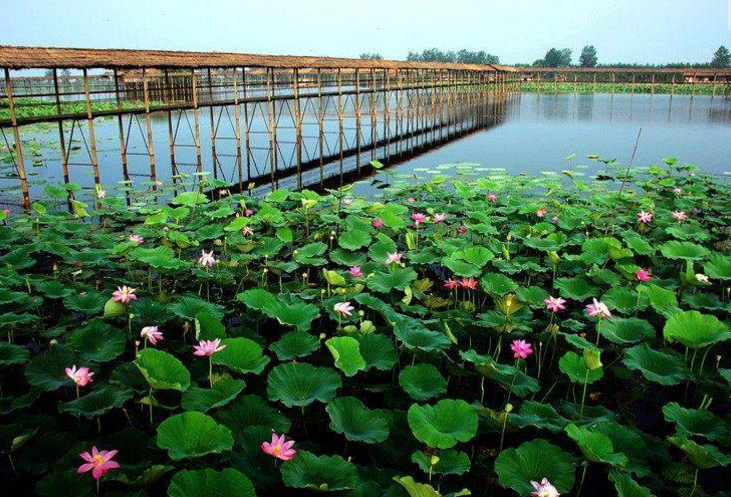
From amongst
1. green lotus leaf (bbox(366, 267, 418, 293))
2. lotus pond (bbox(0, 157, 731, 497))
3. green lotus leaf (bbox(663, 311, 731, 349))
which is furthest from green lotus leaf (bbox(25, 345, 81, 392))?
green lotus leaf (bbox(663, 311, 731, 349))

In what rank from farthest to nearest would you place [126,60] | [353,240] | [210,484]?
[126,60] < [353,240] < [210,484]

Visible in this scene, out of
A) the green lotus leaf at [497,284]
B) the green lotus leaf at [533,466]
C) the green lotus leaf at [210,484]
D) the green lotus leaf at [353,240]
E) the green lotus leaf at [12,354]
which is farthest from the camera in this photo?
the green lotus leaf at [353,240]

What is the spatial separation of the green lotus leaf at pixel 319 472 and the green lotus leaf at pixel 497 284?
176 centimetres

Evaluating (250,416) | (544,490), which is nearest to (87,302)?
(250,416)

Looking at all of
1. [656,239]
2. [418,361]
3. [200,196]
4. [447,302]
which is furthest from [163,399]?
[656,239]

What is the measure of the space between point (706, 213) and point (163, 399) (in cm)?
633

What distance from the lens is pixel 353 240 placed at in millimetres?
4207

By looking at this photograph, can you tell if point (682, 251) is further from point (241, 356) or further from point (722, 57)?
point (722, 57)

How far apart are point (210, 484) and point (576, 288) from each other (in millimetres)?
2683

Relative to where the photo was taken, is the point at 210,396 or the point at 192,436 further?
the point at 210,396

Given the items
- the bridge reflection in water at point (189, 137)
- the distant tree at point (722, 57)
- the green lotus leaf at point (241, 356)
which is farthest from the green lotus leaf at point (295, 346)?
the distant tree at point (722, 57)

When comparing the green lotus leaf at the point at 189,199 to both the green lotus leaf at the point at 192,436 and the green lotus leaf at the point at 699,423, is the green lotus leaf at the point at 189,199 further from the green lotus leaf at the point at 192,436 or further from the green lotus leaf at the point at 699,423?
the green lotus leaf at the point at 699,423

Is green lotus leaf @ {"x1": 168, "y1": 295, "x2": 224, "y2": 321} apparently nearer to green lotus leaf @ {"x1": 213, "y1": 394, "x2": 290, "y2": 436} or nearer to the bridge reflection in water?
green lotus leaf @ {"x1": 213, "y1": 394, "x2": 290, "y2": 436}

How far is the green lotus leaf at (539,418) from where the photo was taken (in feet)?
7.42
